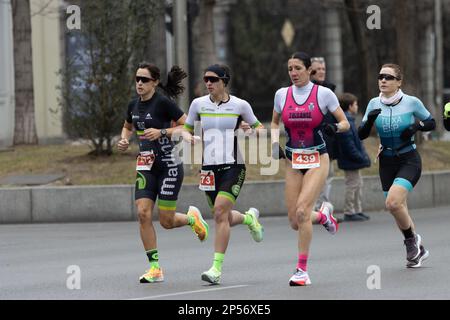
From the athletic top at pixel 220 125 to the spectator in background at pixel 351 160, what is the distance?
5.02 m

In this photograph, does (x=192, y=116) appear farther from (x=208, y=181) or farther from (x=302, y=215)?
(x=302, y=215)

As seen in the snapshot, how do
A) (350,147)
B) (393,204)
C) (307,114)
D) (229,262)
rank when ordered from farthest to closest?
(350,147) → (229,262) → (393,204) → (307,114)

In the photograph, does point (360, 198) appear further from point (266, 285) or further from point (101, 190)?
point (266, 285)

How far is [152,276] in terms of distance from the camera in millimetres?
11109

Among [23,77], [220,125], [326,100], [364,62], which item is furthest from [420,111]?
[364,62]

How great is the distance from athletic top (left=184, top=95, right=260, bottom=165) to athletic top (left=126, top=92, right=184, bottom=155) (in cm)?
17

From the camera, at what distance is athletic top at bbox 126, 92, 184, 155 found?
1124cm

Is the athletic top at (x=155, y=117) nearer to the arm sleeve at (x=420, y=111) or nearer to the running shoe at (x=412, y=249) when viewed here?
the arm sleeve at (x=420, y=111)

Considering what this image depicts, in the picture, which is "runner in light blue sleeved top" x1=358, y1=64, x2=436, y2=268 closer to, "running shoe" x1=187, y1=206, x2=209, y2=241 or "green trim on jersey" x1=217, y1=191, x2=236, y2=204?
"green trim on jersey" x1=217, y1=191, x2=236, y2=204

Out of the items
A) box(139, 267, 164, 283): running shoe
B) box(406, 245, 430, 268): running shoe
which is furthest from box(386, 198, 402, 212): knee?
box(139, 267, 164, 283): running shoe

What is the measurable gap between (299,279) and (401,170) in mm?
1732

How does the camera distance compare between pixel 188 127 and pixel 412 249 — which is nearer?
pixel 188 127

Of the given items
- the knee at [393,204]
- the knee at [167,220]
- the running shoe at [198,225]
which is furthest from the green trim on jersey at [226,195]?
the knee at [393,204]

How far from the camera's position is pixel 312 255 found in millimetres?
13062
